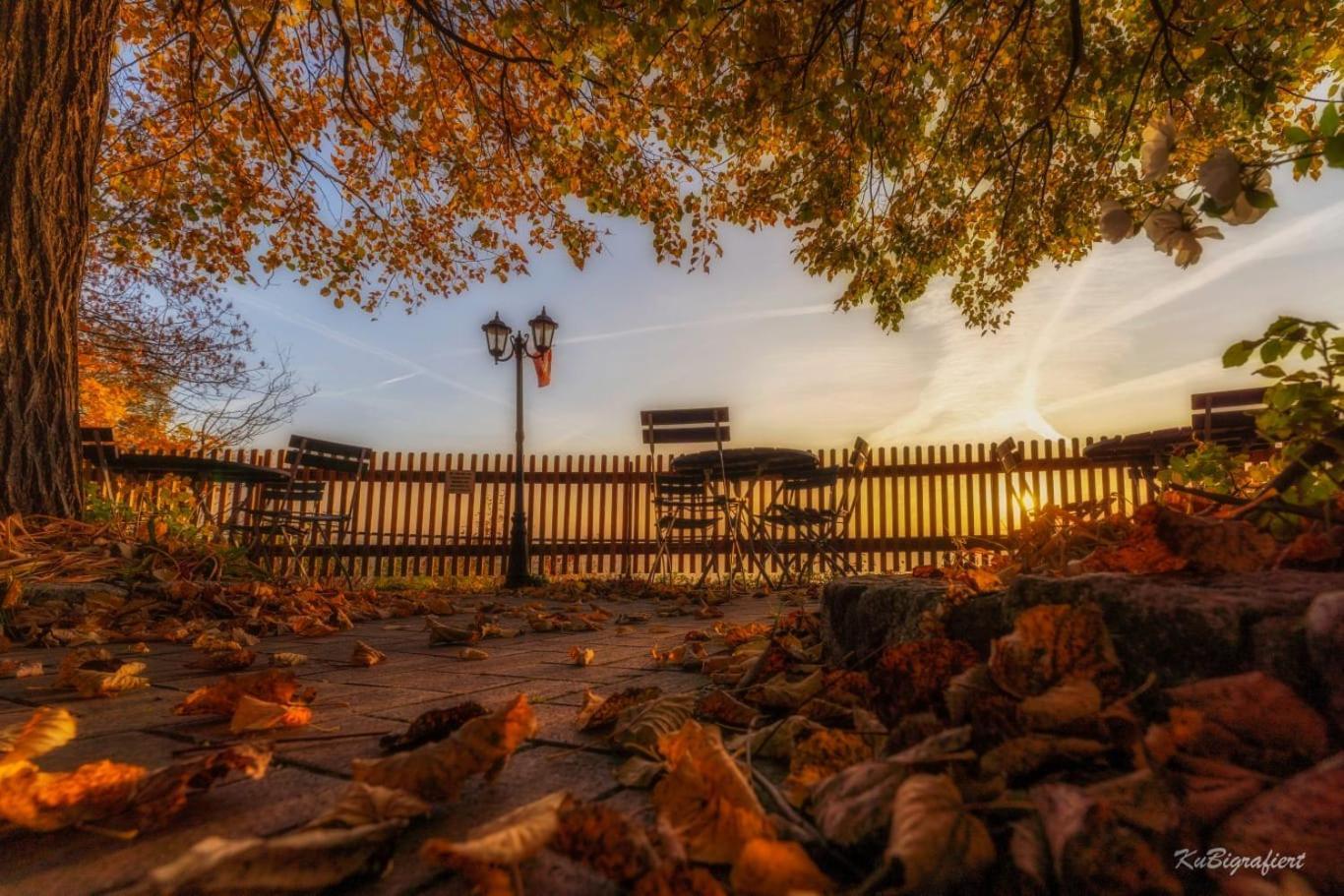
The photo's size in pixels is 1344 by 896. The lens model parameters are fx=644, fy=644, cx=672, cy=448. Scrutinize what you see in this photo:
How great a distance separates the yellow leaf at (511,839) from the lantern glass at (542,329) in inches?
344

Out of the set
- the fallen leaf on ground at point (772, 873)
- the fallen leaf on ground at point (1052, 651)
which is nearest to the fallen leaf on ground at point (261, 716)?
the fallen leaf on ground at point (772, 873)

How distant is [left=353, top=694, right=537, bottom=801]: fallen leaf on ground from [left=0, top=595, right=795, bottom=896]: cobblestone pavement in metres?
0.04

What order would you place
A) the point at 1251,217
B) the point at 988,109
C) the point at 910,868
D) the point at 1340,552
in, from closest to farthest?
the point at 910,868 → the point at 1340,552 → the point at 1251,217 → the point at 988,109

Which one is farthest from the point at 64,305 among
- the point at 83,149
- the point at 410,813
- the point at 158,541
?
the point at 410,813

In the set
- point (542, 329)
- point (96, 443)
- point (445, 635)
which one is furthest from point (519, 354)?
point (445, 635)

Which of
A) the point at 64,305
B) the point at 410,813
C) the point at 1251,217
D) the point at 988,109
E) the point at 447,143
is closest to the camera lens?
Answer: the point at 410,813

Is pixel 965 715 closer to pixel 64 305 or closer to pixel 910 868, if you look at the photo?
pixel 910 868

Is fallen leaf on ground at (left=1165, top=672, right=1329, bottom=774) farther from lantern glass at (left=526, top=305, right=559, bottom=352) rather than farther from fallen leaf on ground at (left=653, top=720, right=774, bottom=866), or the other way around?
lantern glass at (left=526, top=305, right=559, bottom=352)

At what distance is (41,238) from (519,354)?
5.43 metres

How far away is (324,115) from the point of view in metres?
7.92

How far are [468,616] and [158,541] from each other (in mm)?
1863

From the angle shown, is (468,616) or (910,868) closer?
(910,868)

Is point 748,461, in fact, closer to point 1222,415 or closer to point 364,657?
point 364,657

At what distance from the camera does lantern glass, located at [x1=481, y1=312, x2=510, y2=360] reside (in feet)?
29.7
